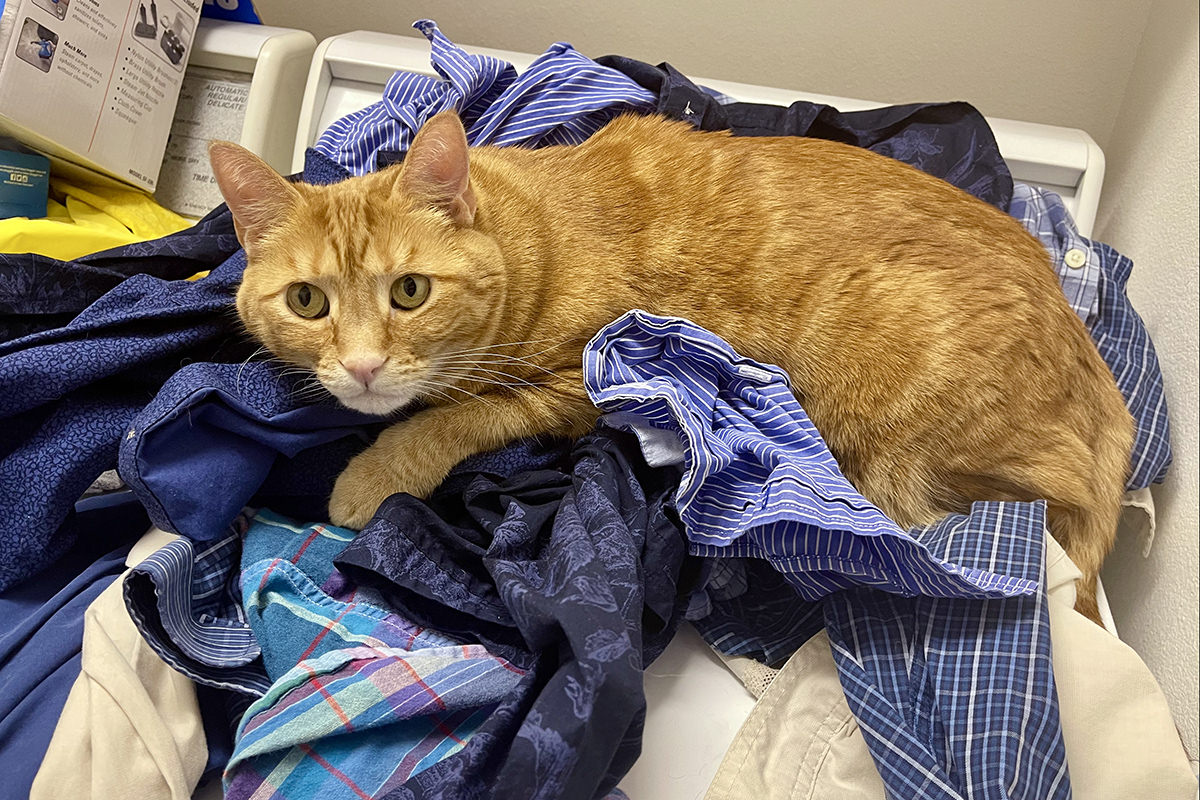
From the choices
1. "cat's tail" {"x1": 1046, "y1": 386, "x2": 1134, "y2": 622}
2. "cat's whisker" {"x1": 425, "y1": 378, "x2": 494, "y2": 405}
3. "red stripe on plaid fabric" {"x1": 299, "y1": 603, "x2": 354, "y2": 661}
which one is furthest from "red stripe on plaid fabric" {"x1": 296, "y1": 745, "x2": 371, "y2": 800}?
"cat's tail" {"x1": 1046, "y1": 386, "x2": 1134, "y2": 622}

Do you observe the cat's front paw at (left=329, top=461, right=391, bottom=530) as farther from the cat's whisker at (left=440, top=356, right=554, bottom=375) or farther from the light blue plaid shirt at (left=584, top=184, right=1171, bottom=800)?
the light blue plaid shirt at (left=584, top=184, right=1171, bottom=800)

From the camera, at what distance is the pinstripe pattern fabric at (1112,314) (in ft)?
3.99

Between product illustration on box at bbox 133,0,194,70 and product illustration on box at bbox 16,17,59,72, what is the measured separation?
19cm

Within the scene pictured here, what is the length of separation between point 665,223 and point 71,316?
2.92 feet

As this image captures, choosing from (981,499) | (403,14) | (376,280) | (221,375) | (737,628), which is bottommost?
(737,628)

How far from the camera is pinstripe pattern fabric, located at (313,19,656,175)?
145 cm

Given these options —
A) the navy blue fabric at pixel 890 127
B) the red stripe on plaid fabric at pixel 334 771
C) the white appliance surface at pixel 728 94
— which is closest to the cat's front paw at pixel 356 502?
the red stripe on plaid fabric at pixel 334 771

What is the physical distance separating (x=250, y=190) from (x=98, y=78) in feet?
2.30

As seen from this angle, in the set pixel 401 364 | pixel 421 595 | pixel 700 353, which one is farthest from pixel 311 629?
pixel 700 353

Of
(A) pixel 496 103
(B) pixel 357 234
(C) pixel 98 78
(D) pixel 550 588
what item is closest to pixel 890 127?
(A) pixel 496 103

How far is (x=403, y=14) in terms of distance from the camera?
205 centimetres

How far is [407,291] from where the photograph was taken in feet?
3.62

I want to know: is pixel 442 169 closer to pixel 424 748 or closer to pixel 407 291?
pixel 407 291

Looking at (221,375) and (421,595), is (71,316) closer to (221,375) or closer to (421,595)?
(221,375)
